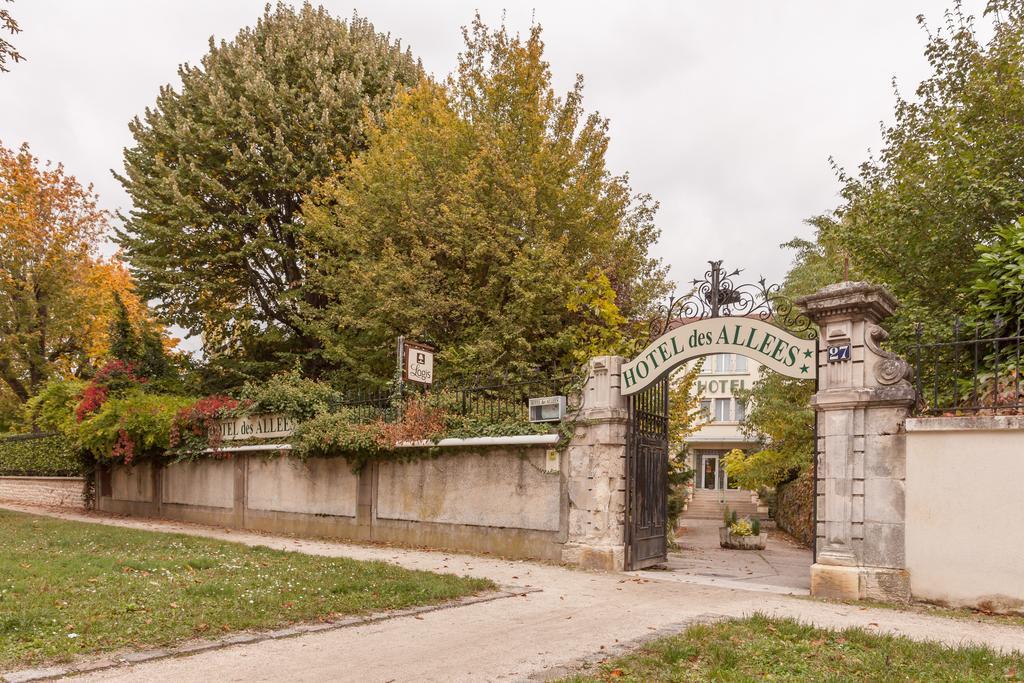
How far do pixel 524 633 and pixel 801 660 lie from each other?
226cm

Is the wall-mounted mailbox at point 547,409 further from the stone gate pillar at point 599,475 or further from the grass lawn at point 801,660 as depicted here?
the grass lawn at point 801,660

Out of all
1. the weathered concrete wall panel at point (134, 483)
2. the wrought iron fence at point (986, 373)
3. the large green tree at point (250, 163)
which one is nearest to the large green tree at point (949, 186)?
the wrought iron fence at point (986, 373)

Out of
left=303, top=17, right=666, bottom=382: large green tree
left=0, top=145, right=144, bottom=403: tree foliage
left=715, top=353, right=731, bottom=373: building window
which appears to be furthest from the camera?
left=715, top=353, right=731, bottom=373: building window

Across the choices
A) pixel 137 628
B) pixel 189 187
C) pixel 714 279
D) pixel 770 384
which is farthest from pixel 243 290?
pixel 137 628

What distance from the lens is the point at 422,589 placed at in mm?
8336

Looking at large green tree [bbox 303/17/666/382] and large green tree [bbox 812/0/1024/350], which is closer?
large green tree [bbox 812/0/1024/350]

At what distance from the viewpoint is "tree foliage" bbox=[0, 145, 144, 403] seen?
1111 inches

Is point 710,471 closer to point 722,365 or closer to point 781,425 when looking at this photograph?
point 722,365

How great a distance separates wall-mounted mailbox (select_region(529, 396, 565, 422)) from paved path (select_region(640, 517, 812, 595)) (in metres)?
2.57

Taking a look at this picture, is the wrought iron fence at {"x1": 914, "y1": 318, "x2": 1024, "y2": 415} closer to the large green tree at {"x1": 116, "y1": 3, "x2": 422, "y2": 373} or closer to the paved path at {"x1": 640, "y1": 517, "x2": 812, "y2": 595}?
the paved path at {"x1": 640, "y1": 517, "x2": 812, "y2": 595}

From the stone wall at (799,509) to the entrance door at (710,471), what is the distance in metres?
22.5

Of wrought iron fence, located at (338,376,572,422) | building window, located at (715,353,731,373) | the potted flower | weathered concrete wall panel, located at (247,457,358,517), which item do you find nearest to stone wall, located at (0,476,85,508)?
weathered concrete wall panel, located at (247,457,358,517)

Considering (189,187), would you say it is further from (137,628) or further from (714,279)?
(137,628)

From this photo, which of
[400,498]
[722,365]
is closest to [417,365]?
[400,498]
